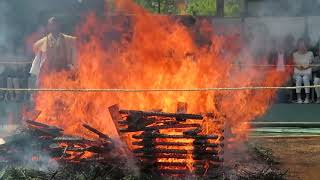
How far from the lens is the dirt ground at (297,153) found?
7.38 m

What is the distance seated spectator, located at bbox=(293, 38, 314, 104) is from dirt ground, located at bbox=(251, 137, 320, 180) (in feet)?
9.35

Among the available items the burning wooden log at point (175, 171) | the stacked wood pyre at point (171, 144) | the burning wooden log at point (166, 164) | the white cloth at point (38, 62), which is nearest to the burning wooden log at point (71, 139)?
the stacked wood pyre at point (171, 144)

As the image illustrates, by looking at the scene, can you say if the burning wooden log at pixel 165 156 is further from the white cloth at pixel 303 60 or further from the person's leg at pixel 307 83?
the white cloth at pixel 303 60

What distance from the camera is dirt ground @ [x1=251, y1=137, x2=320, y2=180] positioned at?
7.38 m

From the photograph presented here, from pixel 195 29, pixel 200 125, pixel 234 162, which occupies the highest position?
pixel 195 29

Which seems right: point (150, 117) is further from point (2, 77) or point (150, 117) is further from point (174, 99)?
point (2, 77)

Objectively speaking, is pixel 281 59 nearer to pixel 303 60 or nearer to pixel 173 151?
pixel 303 60

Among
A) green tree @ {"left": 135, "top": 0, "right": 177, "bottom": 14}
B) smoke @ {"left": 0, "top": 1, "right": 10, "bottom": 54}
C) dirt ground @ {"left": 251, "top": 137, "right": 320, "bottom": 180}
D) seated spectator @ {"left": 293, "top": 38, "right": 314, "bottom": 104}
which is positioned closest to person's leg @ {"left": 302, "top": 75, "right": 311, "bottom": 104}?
seated spectator @ {"left": 293, "top": 38, "right": 314, "bottom": 104}

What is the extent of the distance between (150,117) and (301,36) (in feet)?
22.5

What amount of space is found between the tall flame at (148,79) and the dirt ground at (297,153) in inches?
25.3

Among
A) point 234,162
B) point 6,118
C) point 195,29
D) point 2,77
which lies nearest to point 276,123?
point 195,29

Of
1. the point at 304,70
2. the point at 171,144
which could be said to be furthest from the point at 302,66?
the point at 171,144

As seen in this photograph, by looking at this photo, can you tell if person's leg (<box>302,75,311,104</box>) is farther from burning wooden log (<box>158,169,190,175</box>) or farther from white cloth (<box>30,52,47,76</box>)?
burning wooden log (<box>158,169,190,175</box>)

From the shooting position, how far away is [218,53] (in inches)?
350
